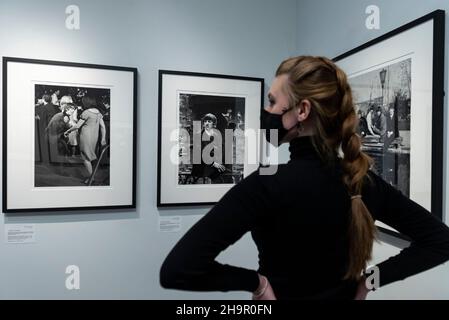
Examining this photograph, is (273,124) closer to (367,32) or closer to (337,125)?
(337,125)

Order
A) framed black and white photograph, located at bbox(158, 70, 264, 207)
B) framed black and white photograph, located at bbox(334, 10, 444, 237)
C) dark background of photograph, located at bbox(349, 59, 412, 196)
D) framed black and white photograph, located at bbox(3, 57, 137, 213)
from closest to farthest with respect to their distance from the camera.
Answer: framed black and white photograph, located at bbox(334, 10, 444, 237)
dark background of photograph, located at bbox(349, 59, 412, 196)
framed black and white photograph, located at bbox(3, 57, 137, 213)
framed black and white photograph, located at bbox(158, 70, 264, 207)

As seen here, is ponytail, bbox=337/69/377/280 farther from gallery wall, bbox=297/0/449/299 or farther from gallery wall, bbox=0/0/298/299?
gallery wall, bbox=0/0/298/299

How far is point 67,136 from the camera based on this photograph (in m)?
1.56

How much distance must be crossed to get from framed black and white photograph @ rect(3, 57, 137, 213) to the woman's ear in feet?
3.43

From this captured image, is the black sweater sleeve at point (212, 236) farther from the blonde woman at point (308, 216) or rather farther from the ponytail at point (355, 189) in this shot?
the ponytail at point (355, 189)

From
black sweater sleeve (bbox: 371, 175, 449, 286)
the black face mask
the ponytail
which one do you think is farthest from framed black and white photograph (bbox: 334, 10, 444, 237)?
the black face mask

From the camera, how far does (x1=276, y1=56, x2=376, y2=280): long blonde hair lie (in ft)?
2.46

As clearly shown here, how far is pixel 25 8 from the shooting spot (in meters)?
1.50

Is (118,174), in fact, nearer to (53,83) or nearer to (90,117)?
(90,117)

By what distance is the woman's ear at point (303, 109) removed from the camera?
0.75 m

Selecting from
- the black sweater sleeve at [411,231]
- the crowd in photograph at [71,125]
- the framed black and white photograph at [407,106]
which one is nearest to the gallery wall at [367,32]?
the framed black and white photograph at [407,106]

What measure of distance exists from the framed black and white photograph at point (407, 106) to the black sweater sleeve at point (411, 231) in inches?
10.8

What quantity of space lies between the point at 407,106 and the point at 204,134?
90cm
